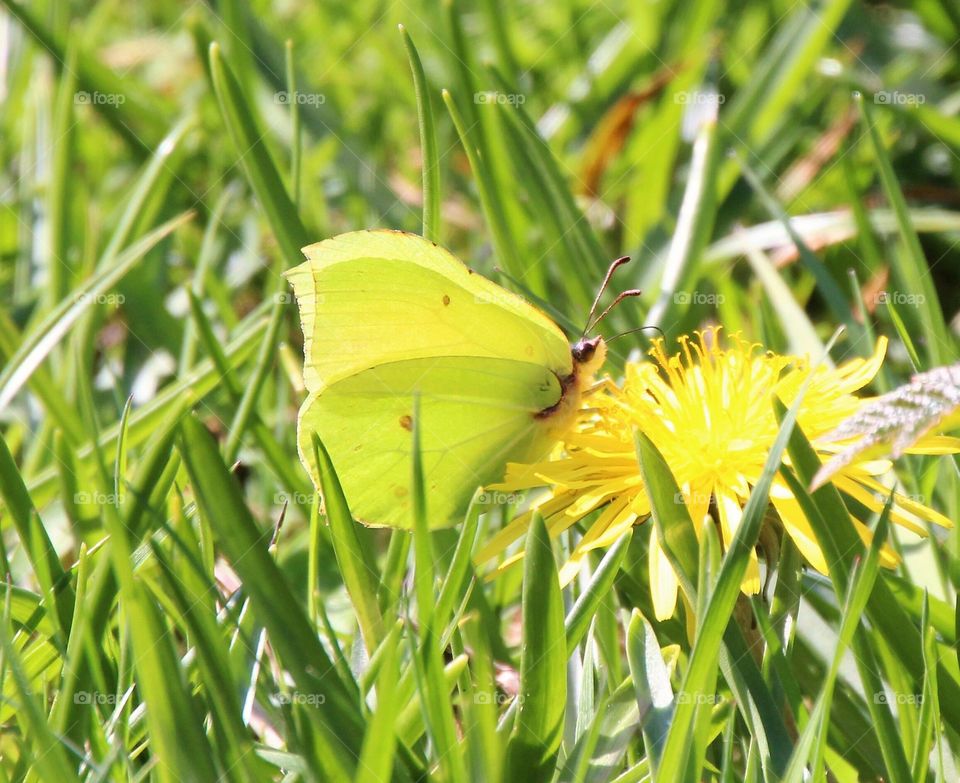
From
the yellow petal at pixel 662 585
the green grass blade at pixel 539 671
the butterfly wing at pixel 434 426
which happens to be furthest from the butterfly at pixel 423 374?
the green grass blade at pixel 539 671

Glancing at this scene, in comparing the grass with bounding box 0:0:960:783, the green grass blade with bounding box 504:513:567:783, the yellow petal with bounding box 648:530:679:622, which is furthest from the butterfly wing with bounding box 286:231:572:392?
the green grass blade with bounding box 504:513:567:783

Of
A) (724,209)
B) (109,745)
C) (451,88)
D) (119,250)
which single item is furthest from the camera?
(451,88)

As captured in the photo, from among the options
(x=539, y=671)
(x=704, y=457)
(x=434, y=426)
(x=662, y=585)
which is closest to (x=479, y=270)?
(x=434, y=426)

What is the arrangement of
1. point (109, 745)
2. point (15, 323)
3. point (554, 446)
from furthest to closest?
1. point (15, 323)
2. point (554, 446)
3. point (109, 745)

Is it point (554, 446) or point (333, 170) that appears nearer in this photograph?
point (554, 446)

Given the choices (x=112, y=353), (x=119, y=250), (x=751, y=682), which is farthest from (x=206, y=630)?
(x=112, y=353)

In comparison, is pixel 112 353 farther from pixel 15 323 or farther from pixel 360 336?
pixel 360 336

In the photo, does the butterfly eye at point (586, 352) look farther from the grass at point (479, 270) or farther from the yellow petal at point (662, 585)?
the yellow petal at point (662, 585)
